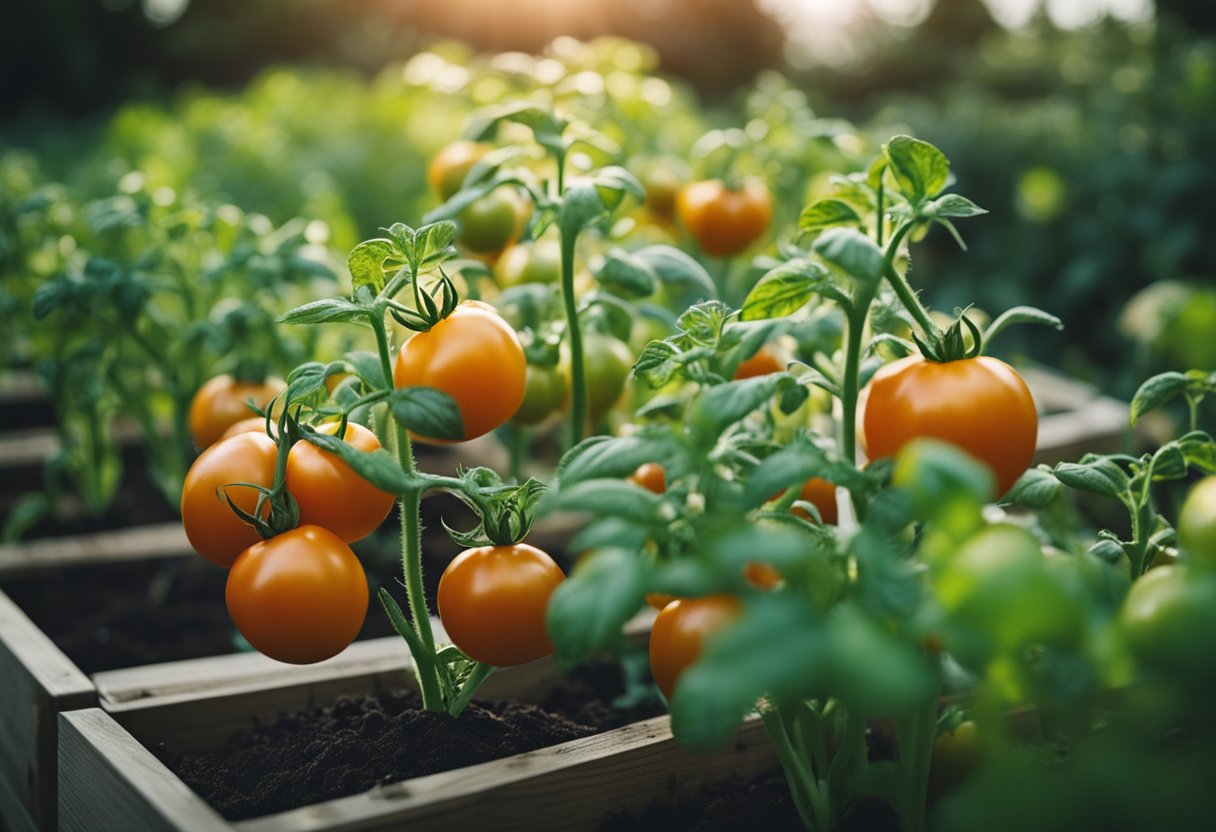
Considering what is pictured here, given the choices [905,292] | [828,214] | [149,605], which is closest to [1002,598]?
[905,292]

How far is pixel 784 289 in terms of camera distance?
1.08 metres

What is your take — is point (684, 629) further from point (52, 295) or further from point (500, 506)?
point (52, 295)

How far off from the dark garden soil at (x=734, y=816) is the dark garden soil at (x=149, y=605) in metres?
0.76

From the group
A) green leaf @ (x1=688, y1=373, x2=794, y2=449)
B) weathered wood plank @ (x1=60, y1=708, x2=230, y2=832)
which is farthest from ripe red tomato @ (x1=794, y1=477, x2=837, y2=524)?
weathered wood plank @ (x1=60, y1=708, x2=230, y2=832)

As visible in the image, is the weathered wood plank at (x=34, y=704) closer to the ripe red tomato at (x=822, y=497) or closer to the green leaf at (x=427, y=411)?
the green leaf at (x=427, y=411)

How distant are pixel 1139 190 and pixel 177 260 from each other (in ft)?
14.1

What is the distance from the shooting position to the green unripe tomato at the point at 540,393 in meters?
1.51

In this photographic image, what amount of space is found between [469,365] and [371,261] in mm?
167

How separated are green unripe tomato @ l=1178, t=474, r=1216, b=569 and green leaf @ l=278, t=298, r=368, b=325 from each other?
2.37 ft

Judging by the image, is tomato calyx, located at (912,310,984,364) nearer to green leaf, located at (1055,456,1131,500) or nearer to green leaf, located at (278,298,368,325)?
green leaf, located at (1055,456,1131,500)

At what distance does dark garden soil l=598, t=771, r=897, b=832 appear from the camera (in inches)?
48.3

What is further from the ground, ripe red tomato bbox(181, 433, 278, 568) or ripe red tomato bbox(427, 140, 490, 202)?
ripe red tomato bbox(427, 140, 490, 202)

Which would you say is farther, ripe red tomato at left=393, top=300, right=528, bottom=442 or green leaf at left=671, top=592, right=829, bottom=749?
ripe red tomato at left=393, top=300, right=528, bottom=442

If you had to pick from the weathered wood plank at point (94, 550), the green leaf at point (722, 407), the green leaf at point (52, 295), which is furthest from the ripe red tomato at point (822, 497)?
the weathered wood plank at point (94, 550)
